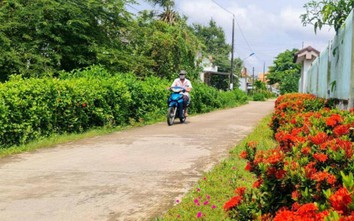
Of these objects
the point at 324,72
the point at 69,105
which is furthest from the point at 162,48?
the point at 69,105

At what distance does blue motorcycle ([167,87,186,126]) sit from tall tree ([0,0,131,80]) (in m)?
4.43

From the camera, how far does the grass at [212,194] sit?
372 cm

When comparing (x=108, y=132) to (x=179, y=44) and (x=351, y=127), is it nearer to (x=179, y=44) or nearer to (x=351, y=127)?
(x=351, y=127)

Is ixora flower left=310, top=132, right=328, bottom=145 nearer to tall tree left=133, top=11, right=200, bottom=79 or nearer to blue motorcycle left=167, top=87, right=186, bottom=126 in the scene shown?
blue motorcycle left=167, top=87, right=186, bottom=126

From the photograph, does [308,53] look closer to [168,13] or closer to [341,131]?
[168,13]

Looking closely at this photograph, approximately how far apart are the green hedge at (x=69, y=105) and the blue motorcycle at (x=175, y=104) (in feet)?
3.35

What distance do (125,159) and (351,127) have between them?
3.98 m

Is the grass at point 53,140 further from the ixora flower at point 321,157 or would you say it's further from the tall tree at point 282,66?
the tall tree at point 282,66

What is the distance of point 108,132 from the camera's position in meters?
9.67

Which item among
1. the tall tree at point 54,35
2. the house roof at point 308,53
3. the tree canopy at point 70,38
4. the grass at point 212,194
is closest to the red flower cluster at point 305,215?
the grass at point 212,194

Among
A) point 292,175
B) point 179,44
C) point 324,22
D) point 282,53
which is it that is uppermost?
point 282,53

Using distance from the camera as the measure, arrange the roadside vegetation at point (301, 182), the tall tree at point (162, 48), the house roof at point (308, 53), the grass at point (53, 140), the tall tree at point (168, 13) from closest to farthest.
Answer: the roadside vegetation at point (301, 182), the grass at point (53, 140), the tall tree at point (162, 48), the house roof at point (308, 53), the tall tree at point (168, 13)

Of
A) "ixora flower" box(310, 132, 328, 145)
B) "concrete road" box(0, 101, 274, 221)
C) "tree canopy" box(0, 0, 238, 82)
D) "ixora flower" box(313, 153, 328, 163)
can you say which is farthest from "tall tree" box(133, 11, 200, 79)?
"ixora flower" box(313, 153, 328, 163)

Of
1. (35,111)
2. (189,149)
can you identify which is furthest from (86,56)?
(189,149)
